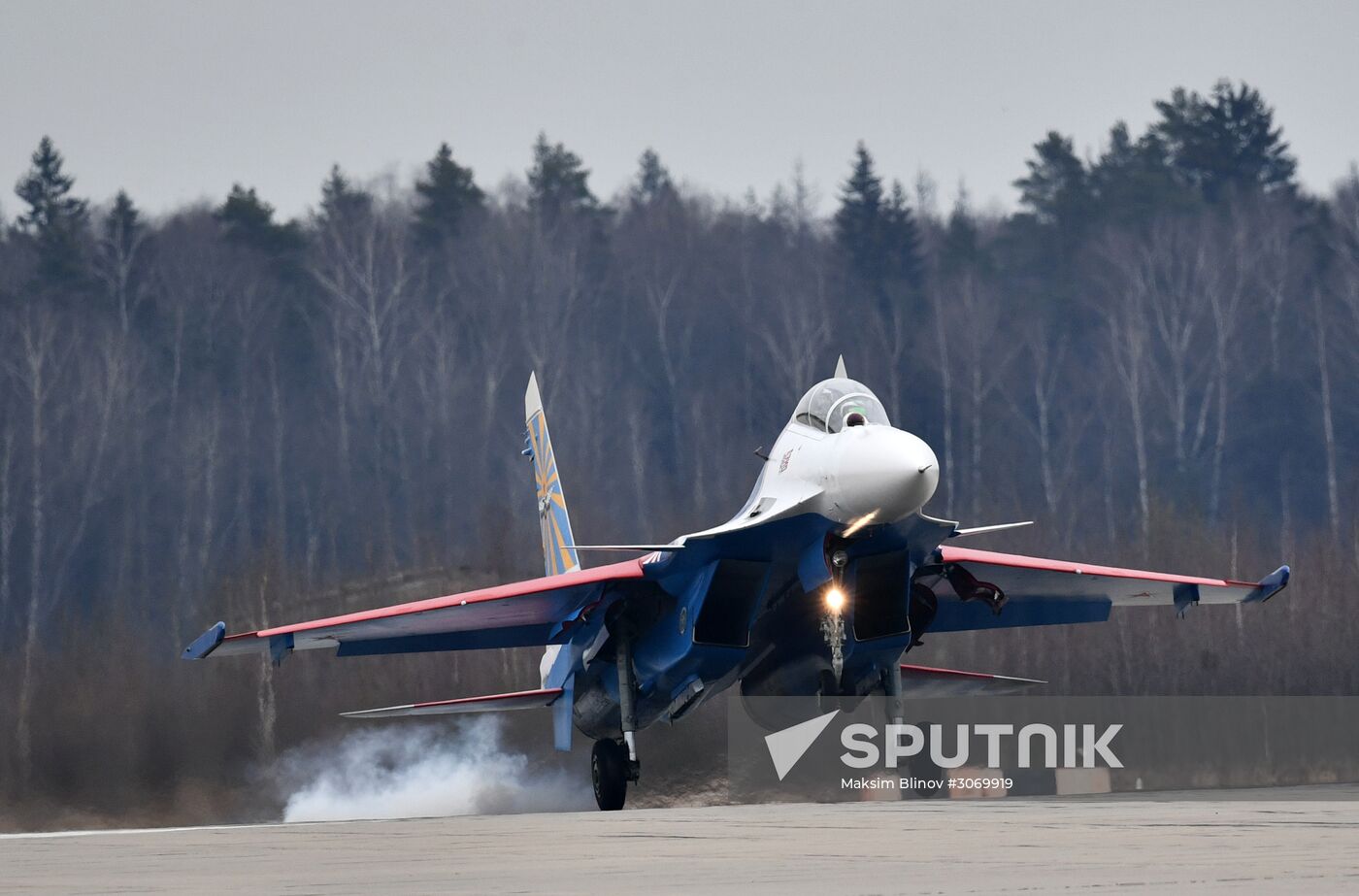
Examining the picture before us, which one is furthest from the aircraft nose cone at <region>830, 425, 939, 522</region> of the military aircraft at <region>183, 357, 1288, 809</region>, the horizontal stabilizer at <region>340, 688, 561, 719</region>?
the horizontal stabilizer at <region>340, 688, 561, 719</region>

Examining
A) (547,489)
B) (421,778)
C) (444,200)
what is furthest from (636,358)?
(547,489)

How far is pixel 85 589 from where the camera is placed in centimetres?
4159

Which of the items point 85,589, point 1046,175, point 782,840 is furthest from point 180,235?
point 782,840

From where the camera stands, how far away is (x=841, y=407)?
44.2 ft

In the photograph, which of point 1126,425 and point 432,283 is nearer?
point 1126,425

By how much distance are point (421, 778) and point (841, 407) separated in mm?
11497

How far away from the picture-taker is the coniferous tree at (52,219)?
47875 mm

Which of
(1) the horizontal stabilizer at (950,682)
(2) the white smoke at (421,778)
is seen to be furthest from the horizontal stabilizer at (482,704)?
(2) the white smoke at (421,778)

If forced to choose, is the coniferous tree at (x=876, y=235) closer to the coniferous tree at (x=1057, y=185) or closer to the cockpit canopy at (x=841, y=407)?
the coniferous tree at (x=1057, y=185)

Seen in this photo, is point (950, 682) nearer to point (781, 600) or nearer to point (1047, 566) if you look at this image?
point (1047, 566)

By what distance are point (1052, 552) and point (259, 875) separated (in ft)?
93.0

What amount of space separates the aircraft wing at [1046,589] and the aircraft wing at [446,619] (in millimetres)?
2694

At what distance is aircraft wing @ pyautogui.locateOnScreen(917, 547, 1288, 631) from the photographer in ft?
46.2

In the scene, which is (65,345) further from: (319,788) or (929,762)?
(929,762)
